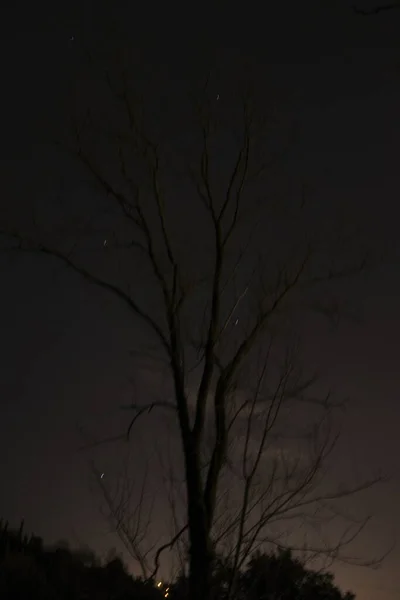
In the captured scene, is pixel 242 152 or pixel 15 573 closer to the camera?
pixel 242 152

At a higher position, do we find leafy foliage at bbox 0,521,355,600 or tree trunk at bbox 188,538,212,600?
leafy foliage at bbox 0,521,355,600

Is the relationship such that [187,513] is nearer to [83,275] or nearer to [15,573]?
[83,275]

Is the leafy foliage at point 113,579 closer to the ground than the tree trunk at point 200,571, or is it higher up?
higher up

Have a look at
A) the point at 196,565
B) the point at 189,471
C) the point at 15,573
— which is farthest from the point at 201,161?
the point at 15,573

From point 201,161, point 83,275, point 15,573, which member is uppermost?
point 201,161

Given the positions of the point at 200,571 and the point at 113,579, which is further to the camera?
the point at 113,579

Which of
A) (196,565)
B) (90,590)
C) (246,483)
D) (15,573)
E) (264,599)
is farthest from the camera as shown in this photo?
(90,590)

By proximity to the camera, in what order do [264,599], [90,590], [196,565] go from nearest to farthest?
[196,565]
[264,599]
[90,590]

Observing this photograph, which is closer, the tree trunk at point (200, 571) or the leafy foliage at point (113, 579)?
the tree trunk at point (200, 571)

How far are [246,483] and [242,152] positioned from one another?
3226 millimetres

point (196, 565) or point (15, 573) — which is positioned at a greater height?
point (15, 573)

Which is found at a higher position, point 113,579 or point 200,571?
point 113,579

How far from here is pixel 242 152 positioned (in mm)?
8414

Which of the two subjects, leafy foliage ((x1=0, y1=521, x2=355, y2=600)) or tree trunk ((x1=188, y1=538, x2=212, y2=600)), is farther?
leafy foliage ((x1=0, y1=521, x2=355, y2=600))
